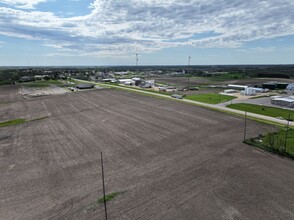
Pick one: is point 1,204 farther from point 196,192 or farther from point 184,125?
point 184,125

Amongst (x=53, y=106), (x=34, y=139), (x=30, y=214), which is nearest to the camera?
(x=30, y=214)

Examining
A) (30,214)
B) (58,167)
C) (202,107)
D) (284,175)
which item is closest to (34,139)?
(58,167)

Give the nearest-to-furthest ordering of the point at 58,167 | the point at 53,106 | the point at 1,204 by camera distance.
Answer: the point at 1,204, the point at 58,167, the point at 53,106

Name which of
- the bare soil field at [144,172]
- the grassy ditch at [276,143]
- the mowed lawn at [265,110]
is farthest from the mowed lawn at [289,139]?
the mowed lawn at [265,110]

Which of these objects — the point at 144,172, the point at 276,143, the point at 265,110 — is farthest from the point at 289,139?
the point at 144,172

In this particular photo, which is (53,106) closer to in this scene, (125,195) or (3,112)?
(3,112)

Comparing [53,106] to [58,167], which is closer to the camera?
[58,167]

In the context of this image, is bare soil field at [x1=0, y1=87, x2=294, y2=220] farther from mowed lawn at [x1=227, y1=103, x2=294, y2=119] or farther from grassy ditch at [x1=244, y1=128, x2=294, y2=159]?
→ mowed lawn at [x1=227, y1=103, x2=294, y2=119]
